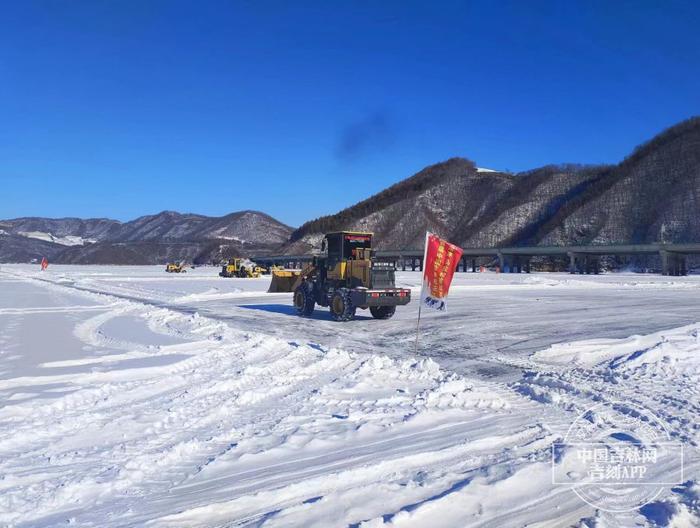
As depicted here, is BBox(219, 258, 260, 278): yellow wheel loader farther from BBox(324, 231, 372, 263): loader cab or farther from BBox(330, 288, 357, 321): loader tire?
BBox(330, 288, 357, 321): loader tire

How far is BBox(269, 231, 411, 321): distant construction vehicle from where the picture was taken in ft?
55.9

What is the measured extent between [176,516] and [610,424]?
15.3 ft

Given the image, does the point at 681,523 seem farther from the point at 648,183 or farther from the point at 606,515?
the point at 648,183

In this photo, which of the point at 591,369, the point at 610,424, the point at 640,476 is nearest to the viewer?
the point at 640,476

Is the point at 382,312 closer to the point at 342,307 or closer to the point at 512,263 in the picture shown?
the point at 342,307

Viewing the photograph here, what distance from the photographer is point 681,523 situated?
410cm

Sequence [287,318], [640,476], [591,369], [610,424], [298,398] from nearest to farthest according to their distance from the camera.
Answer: [640,476] < [610,424] < [298,398] < [591,369] < [287,318]

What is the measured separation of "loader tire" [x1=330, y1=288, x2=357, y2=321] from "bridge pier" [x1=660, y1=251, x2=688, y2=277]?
5029 centimetres

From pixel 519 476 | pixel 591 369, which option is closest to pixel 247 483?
pixel 519 476

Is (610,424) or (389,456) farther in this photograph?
(610,424)
